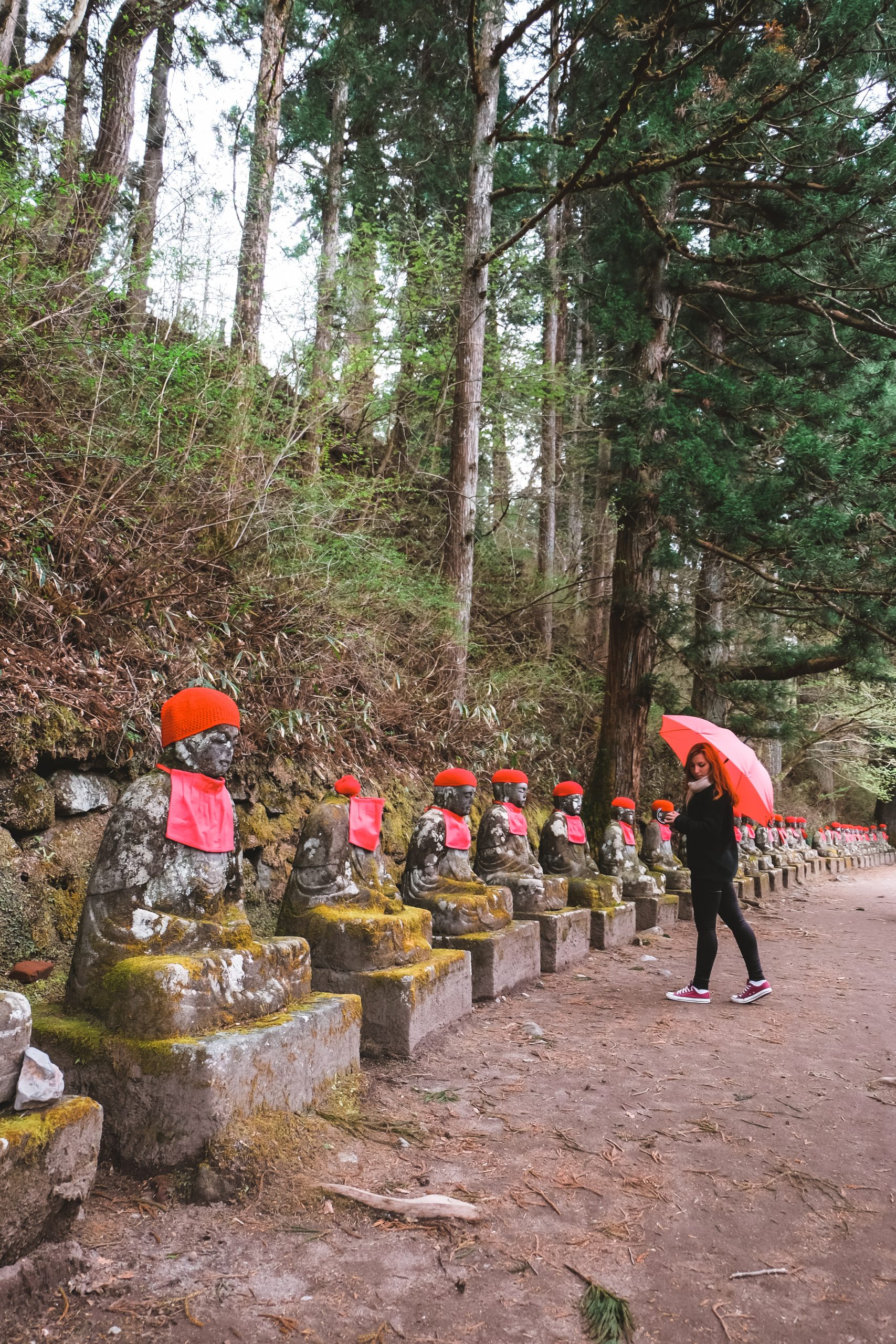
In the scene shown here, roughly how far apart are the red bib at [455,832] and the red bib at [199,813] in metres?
2.04

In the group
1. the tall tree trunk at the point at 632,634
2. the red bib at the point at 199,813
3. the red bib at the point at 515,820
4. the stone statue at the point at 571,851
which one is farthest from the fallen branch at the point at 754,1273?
the tall tree trunk at the point at 632,634

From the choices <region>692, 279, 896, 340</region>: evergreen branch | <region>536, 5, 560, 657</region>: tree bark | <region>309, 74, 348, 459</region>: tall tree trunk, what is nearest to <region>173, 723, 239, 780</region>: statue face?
<region>309, 74, 348, 459</region>: tall tree trunk

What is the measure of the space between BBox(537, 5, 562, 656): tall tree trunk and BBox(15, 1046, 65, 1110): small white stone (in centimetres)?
932

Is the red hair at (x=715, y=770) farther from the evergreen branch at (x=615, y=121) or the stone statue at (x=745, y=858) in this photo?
the stone statue at (x=745, y=858)

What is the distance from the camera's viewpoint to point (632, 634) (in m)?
8.76

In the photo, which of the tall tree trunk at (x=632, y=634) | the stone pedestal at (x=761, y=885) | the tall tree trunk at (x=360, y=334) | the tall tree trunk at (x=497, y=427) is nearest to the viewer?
the tall tree trunk at (x=360, y=334)

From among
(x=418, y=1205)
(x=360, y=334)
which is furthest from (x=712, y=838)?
(x=360, y=334)

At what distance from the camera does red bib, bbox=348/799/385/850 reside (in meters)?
4.20

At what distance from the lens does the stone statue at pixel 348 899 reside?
12.2ft

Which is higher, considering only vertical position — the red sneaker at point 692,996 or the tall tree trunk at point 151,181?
the tall tree trunk at point 151,181

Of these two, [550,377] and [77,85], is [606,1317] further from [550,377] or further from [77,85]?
[77,85]

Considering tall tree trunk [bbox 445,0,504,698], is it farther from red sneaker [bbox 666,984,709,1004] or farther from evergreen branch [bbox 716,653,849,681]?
red sneaker [bbox 666,984,709,1004]

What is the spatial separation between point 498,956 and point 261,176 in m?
7.48

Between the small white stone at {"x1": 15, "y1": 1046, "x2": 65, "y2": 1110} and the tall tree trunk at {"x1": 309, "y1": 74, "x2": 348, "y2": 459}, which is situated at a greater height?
the tall tree trunk at {"x1": 309, "y1": 74, "x2": 348, "y2": 459}
